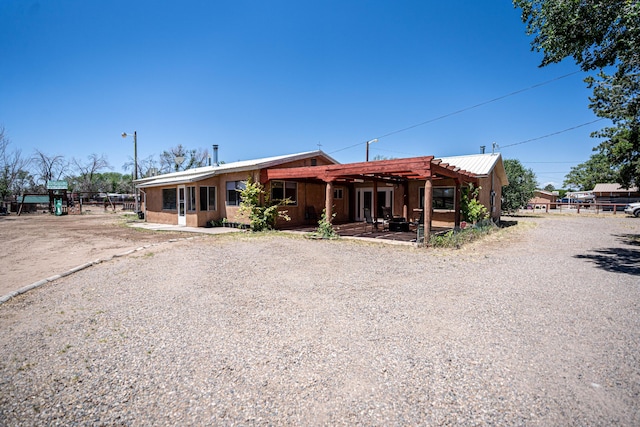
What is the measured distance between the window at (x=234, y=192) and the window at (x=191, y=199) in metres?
1.70

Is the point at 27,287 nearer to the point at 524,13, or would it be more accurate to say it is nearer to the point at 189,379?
the point at 189,379

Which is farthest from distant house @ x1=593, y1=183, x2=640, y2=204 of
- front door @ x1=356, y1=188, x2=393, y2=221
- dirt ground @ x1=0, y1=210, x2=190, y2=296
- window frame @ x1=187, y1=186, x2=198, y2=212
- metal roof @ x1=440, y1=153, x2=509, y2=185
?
dirt ground @ x1=0, y1=210, x2=190, y2=296

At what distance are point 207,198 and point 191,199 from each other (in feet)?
2.74

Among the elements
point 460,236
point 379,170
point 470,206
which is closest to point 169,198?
point 379,170

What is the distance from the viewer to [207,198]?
604 inches

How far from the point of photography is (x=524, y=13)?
797cm

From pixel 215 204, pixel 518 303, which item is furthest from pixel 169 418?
pixel 215 204

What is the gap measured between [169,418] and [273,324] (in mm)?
1720

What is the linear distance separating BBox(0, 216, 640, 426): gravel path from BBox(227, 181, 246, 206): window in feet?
27.2

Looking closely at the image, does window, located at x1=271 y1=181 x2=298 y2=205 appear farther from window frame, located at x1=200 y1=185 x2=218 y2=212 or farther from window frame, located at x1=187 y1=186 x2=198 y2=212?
window frame, located at x1=187 y1=186 x2=198 y2=212

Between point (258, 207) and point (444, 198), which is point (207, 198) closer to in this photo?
point (258, 207)

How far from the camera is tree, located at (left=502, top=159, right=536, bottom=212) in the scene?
2506 centimetres

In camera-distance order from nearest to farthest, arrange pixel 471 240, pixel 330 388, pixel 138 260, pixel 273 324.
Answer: pixel 330 388 < pixel 273 324 < pixel 138 260 < pixel 471 240

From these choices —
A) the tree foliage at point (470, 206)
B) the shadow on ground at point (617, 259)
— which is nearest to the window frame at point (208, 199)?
the tree foliage at point (470, 206)
